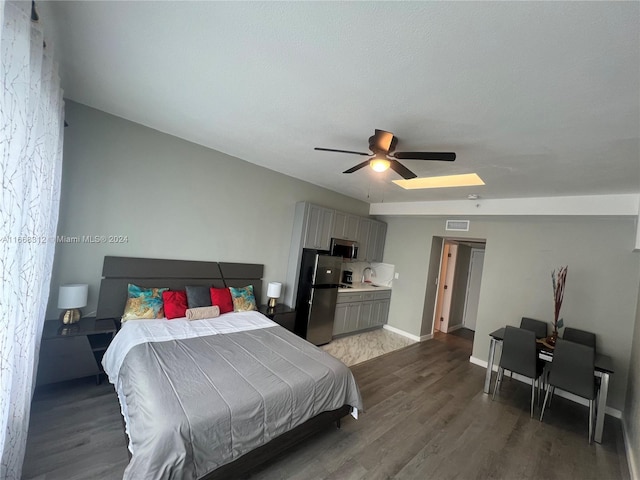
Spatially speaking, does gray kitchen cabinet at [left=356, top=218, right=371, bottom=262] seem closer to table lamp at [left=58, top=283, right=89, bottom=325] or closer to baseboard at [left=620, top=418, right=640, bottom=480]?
baseboard at [left=620, top=418, right=640, bottom=480]

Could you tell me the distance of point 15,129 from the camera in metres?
1.14

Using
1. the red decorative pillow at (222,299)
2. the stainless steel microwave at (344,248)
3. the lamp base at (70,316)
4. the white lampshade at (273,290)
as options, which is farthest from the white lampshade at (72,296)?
the stainless steel microwave at (344,248)

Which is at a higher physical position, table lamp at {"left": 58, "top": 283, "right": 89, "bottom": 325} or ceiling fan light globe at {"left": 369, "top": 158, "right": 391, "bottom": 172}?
ceiling fan light globe at {"left": 369, "top": 158, "right": 391, "bottom": 172}

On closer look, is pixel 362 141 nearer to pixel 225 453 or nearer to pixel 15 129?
pixel 15 129

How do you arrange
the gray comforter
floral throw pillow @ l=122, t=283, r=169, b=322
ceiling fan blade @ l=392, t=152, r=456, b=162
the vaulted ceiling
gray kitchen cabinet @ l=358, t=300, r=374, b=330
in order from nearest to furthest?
the vaulted ceiling < the gray comforter < ceiling fan blade @ l=392, t=152, r=456, b=162 < floral throw pillow @ l=122, t=283, r=169, b=322 < gray kitchen cabinet @ l=358, t=300, r=374, b=330

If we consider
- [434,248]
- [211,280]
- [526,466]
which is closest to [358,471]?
[526,466]

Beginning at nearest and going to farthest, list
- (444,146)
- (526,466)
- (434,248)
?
(526,466) < (444,146) < (434,248)

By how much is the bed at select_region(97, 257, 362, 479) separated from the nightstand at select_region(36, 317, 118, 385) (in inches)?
7.2

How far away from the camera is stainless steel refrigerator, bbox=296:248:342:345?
426 cm

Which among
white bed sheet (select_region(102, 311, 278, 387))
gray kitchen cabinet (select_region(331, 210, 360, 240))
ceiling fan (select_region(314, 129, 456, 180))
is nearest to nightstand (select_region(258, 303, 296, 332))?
white bed sheet (select_region(102, 311, 278, 387))

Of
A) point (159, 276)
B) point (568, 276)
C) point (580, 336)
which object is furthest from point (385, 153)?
point (580, 336)

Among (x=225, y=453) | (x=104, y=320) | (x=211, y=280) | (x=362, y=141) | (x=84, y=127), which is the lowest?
(x=225, y=453)

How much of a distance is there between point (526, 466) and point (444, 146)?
9.93ft

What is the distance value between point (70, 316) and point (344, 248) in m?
3.99
